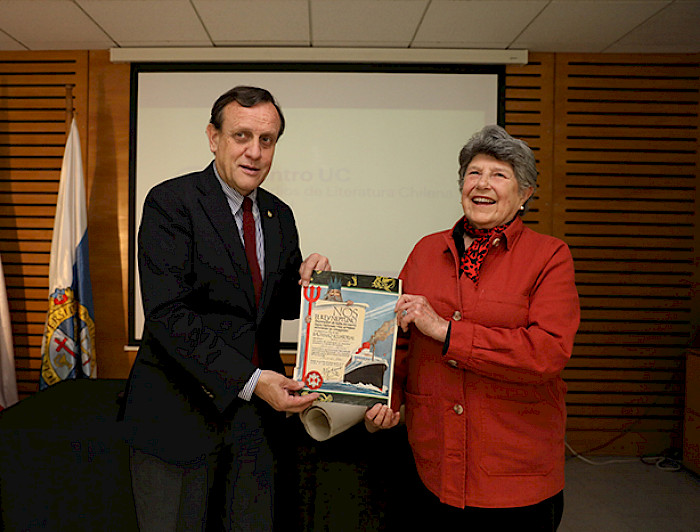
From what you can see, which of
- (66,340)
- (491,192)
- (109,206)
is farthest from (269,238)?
(109,206)

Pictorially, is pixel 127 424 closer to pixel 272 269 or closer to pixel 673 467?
pixel 272 269

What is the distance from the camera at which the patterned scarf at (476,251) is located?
4.74 feet

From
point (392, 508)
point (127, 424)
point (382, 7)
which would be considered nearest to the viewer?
point (127, 424)

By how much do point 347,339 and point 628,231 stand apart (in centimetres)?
323

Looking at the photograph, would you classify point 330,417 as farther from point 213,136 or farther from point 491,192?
point 213,136

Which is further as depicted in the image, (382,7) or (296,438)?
(382,7)

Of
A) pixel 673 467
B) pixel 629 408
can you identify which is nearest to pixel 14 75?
pixel 629 408

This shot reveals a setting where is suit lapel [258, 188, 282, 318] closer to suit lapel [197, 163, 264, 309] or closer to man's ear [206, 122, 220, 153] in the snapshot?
suit lapel [197, 163, 264, 309]

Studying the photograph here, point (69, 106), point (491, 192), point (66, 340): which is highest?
point (69, 106)

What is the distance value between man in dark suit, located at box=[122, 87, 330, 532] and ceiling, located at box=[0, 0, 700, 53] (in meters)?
2.01

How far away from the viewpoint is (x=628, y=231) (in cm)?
366

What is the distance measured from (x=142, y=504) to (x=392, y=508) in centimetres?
89

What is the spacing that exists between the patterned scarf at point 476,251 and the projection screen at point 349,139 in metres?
2.14

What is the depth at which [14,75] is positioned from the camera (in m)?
3.71
